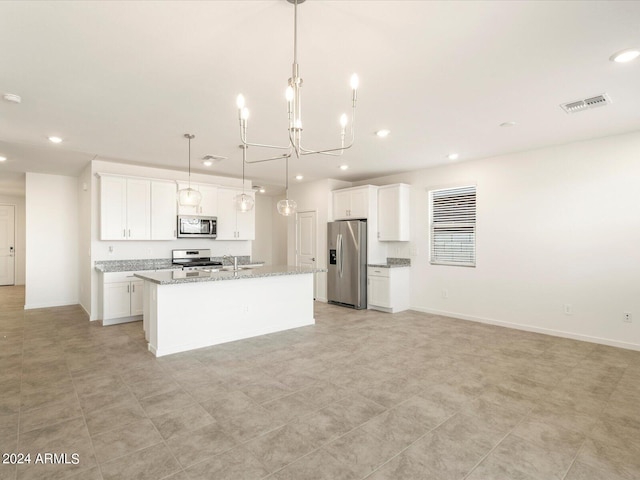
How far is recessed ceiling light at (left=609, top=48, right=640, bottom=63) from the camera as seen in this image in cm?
230

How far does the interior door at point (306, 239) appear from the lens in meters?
7.25

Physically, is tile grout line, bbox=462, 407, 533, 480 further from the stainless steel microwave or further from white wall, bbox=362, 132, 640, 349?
the stainless steel microwave

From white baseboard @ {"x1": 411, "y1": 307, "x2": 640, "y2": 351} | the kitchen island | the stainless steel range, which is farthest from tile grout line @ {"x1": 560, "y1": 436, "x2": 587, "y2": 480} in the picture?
the stainless steel range

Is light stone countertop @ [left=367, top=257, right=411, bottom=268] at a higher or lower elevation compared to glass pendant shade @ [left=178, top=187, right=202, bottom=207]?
lower

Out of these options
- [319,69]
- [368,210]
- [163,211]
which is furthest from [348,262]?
[319,69]

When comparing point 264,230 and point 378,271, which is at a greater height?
point 264,230

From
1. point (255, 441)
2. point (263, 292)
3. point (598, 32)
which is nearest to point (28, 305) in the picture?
point (263, 292)

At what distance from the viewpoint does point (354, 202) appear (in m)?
6.65

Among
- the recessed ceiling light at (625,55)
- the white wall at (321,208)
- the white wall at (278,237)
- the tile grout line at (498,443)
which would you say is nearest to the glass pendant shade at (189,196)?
the white wall at (321,208)

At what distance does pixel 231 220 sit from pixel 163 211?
122 cm

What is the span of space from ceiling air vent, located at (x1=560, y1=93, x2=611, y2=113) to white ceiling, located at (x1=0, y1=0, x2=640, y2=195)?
3.0 inches

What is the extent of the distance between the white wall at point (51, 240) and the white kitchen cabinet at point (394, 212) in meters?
6.10

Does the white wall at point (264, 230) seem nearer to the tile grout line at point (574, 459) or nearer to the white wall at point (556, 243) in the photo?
the white wall at point (556, 243)

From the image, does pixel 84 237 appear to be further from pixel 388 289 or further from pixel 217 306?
pixel 388 289
